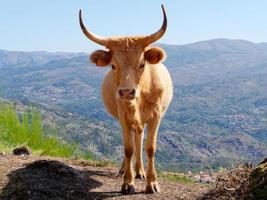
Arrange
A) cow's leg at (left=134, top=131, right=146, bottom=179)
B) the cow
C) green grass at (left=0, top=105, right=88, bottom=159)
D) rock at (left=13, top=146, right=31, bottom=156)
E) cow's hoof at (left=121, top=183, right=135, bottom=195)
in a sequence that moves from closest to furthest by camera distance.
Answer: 1. the cow
2. cow's hoof at (left=121, top=183, right=135, bottom=195)
3. cow's leg at (left=134, top=131, right=146, bottom=179)
4. rock at (left=13, top=146, right=31, bottom=156)
5. green grass at (left=0, top=105, right=88, bottom=159)

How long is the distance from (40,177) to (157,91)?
9.38ft

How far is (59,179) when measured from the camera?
31.8ft

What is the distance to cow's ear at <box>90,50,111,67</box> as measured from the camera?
9828 mm

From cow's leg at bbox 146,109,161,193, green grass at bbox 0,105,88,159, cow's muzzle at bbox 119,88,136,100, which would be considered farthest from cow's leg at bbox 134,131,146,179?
green grass at bbox 0,105,88,159

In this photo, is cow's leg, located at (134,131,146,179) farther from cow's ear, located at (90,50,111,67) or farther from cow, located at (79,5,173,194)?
cow's ear, located at (90,50,111,67)

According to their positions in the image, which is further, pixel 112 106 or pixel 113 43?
pixel 112 106

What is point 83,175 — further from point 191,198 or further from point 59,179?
point 191,198

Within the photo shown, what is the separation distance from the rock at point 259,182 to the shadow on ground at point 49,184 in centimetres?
298

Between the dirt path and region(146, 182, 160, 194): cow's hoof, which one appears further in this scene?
region(146, 182, 160, 194): cow's hoof

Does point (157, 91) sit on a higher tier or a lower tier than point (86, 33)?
lower

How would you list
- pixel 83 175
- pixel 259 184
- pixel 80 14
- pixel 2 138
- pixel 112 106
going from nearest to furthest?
pixel 259 184
pixel 80 14
pixel 83 175
pixel 112 106
pixel 2 138

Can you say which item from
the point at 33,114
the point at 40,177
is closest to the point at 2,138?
the point at 33,114

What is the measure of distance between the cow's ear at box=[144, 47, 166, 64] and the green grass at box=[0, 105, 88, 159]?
5.64m

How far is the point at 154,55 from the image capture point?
9.84 metres
